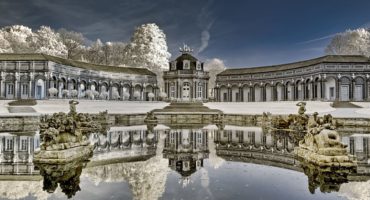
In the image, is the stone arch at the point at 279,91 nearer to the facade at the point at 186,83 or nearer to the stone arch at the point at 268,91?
the stone arch at the point at 268,91

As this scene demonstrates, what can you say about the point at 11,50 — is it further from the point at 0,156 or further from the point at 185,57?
the point at 0,156

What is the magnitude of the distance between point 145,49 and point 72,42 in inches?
721

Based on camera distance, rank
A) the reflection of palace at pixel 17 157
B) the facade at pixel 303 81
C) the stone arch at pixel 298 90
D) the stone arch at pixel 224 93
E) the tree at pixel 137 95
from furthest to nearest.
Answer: the stone arch at pixel 224 93 → the tree at pixel 137 95 → the stone arch at pixel 298 90 → the facade at pixel 303 81 → the reflection of palace at pixel 17 157

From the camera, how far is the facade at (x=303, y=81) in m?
47.1

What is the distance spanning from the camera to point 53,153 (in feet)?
37.1

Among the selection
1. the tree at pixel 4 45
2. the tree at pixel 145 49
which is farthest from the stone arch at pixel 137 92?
the tree at pixel 4 45

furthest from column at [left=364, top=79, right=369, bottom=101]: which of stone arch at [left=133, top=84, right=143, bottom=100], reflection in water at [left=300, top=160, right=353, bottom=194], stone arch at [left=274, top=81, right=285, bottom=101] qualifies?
reflection in water at [left=300, top=160, right=353, bottom=194]

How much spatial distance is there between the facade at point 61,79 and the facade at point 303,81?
19.0 m

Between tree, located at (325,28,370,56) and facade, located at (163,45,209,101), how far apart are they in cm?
3272

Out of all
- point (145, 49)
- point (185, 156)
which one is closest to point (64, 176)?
point (185, 156)

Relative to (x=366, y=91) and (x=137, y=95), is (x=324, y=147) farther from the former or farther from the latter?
(x=137, y=95)

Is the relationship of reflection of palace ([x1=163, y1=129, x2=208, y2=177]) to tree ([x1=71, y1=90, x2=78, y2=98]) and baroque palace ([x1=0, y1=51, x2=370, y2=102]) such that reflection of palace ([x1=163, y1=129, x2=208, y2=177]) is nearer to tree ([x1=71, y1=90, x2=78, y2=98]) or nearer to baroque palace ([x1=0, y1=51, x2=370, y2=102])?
baroque palace ([x1=0, y1=51, x2=370, y2=102])

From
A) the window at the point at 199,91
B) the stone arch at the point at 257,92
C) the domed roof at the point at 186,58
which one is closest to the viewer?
the window at the point at 199,91

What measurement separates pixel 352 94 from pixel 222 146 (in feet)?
131
